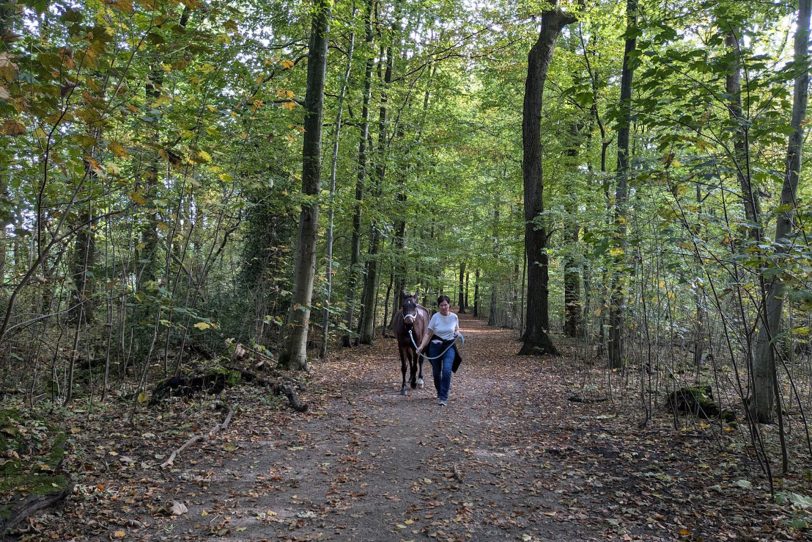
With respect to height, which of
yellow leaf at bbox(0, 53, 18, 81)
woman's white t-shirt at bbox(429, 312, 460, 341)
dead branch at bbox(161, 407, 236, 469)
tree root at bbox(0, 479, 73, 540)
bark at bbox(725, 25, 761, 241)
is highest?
bark at bbox(725, 25, 761, 241)

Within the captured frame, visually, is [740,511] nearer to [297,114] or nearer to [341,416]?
[341,416]

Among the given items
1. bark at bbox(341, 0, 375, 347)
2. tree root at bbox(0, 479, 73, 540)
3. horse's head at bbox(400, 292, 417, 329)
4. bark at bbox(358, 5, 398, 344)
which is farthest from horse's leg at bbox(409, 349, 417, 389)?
bark at bbox(358, 5, 398, 344)

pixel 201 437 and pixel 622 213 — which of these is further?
pixel 622 213

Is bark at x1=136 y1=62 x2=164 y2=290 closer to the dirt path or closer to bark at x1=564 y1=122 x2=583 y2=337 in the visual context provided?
the dirt path

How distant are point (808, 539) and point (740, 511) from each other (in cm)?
56

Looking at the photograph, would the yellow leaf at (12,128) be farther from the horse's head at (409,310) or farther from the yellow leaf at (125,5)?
the horse's head at (409,310)

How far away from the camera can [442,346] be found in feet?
27.0

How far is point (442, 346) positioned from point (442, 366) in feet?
1.09

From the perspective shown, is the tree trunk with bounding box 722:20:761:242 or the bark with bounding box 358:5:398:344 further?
the bark with bounding box 358:5:398:344

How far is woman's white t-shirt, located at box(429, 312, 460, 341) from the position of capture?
8234 millimetres

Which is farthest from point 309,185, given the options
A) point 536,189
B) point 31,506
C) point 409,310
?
point 536,189

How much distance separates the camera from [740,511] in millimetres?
4074

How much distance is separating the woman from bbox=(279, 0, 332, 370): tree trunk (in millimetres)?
2826

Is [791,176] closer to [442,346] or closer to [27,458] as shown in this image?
[442,346]
